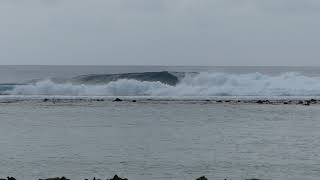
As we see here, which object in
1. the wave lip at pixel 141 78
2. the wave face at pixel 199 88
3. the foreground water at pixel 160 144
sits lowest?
the foreground water at pixel 160 144

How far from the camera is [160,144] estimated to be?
2123 centimetres

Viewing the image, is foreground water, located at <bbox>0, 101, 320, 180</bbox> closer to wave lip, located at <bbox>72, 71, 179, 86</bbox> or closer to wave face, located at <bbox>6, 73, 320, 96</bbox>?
wave face, located at <bbox>6, 73, 320, 96</bbox>

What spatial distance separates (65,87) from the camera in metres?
62.8

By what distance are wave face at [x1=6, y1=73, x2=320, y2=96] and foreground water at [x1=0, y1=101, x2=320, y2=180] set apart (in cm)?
2505

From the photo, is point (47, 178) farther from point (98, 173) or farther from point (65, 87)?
point (65, 87)

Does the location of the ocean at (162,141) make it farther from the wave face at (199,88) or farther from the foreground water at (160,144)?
the wave face at (199,88)

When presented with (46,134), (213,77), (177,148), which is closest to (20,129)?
(46,134)

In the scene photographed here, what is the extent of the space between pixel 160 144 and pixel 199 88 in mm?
41429

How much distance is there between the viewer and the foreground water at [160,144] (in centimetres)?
1642

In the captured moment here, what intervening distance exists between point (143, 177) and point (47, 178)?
2148 mm

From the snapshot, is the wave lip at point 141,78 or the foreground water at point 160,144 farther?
the wave lip at point 141,78

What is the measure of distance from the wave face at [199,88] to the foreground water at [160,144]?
82.2ft

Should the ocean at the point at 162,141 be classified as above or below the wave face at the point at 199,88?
below

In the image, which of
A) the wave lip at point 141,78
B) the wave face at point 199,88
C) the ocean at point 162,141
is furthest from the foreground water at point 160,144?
the wave lip at point 141,78
